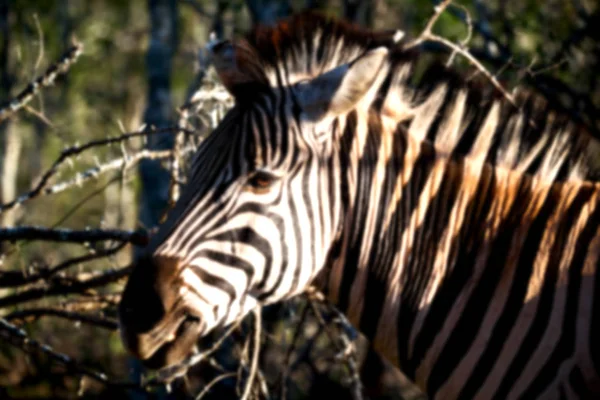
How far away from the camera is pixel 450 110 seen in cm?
366

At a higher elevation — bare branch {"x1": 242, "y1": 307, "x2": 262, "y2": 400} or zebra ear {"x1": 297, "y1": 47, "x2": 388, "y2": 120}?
zebra ear {"x1": 297, "y1": 47, "x2": 388, "y2": 120}

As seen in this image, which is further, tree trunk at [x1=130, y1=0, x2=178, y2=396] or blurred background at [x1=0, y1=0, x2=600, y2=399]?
tree trunk at [x1=130, y1=0, x2=178, y2=396]

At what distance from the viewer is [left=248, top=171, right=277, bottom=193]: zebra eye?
10.8 feet

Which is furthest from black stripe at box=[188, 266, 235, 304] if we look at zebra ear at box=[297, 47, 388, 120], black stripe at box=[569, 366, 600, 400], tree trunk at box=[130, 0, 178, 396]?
tree trunk at box=[130, 0, 178, 396]

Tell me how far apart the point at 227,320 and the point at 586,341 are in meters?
1.27

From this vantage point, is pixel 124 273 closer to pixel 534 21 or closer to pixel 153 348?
pixel 153 348

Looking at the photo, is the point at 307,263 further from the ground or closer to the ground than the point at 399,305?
further from the ground

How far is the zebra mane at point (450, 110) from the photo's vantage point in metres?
3.60

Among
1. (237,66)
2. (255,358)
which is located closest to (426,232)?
(237,66)

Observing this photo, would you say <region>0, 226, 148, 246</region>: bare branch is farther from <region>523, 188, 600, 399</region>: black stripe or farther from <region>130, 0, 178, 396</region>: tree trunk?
<region>130, 0, 178, 396</region>: tree trunk

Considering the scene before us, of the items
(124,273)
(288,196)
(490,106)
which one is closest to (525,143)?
(490,106)

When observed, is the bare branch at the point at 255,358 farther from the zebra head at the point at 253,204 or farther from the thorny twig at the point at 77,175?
the thorny twig at the point at 77,175

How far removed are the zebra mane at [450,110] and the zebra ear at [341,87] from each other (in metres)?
0.19

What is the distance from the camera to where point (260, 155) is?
11.0ft
